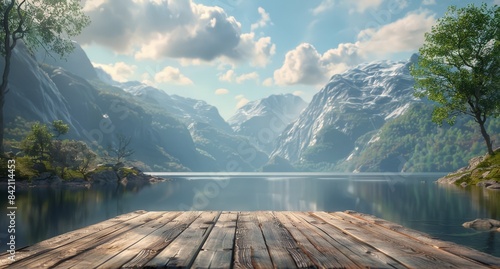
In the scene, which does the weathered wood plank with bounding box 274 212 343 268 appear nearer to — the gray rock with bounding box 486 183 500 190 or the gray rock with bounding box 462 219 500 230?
the gray rock with bounding box 462 219 500 230

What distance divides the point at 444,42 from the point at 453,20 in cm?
396

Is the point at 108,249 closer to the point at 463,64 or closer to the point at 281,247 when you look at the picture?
the point at 281,247

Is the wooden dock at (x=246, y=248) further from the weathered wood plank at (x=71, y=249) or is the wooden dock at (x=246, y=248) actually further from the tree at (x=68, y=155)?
the tree at (x=68, y=155)

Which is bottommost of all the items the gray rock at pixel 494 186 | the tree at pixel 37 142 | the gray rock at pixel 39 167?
the gray rock at pixel 494 186

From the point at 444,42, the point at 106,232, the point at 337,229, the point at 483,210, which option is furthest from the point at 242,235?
the point at 444,42

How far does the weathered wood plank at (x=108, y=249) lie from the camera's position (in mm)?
5484

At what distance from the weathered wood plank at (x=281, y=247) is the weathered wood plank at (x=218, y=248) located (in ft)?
2.48

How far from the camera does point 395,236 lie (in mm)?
7828

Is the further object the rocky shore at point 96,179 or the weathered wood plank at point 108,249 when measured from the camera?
the rocky shore at point 96,179

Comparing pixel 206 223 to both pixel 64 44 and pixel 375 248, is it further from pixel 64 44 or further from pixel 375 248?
pixel 64 44

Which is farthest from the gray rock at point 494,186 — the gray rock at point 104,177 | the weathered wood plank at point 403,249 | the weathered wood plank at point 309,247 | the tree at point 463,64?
the gray rock at point 104,177

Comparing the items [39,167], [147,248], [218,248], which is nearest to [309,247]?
[218,248]

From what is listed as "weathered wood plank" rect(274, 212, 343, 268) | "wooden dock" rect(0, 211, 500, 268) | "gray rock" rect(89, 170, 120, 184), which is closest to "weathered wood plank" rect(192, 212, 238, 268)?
"wooden dock" rect(0, 211, 500, 268)

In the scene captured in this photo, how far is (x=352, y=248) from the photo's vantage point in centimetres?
653
